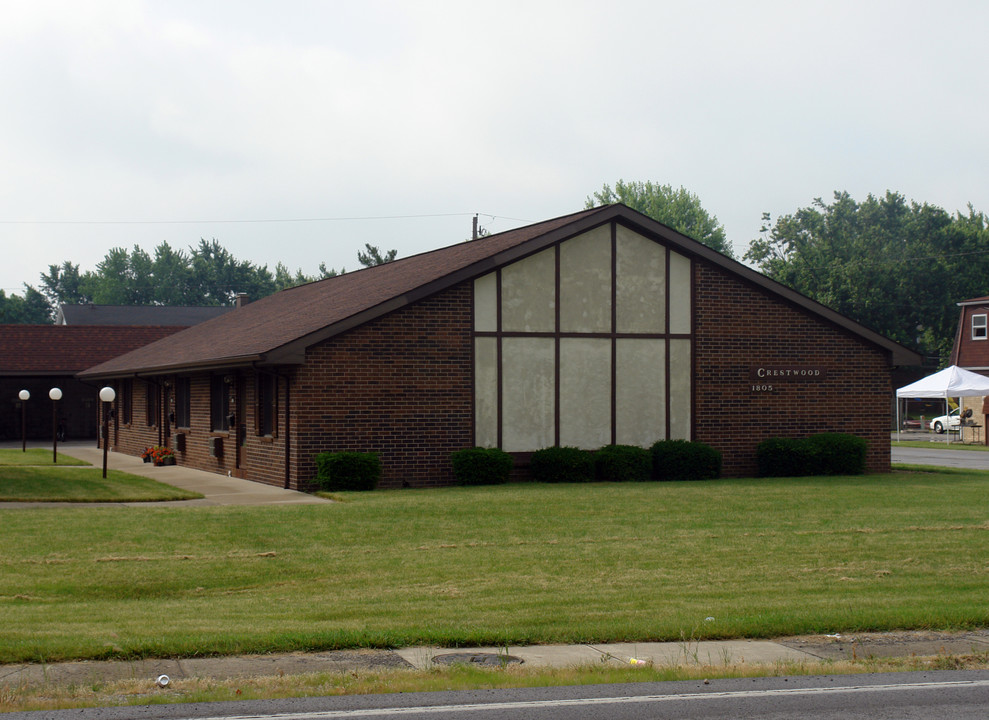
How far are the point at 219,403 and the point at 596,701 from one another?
20.9 meters

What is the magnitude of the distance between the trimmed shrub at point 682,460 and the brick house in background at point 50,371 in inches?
1091

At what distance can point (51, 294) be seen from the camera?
145750 mm

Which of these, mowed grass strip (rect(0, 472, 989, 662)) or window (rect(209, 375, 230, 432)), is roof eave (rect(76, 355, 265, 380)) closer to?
window (rect(209, 375, 230, 432))

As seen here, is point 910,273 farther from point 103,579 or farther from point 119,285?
point 119,285

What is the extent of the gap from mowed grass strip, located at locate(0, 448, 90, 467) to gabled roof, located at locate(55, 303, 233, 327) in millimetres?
35434

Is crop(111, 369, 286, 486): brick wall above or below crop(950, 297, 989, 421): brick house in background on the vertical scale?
below

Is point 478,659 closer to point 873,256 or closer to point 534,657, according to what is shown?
point 534,657

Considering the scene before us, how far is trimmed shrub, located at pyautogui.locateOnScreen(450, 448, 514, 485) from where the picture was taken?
22094 mm

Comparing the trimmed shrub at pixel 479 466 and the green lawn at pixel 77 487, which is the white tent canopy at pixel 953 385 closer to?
the trimmed shrub at pixel 479 466

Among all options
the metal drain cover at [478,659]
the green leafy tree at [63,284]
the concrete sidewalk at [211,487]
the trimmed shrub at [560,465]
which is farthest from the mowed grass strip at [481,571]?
the green leafy tree at [63,284]

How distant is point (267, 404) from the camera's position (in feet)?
76.5

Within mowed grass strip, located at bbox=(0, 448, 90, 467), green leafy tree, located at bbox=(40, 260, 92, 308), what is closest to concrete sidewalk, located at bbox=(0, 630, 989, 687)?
mowed grass strip, located at bbox=(0, 448, 90, 467)

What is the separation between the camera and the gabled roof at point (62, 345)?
44562 mm

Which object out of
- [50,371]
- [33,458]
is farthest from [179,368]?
[50,371]
